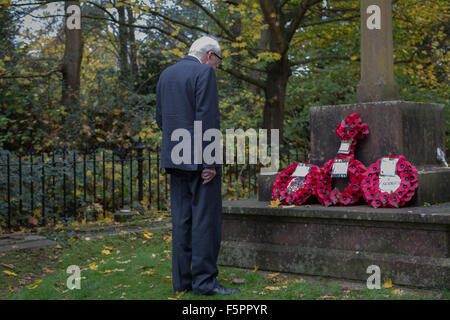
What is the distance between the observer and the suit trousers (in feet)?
13.8

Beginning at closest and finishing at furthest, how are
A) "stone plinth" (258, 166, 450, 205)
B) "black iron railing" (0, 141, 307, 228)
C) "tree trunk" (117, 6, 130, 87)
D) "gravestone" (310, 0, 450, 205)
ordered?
"stone plinth" (258, 166, 450, 205) → "gravestone" (310, 0, 450, 205) → "black iron railing" (0, 141, 307, 228) → "tree trunk" (117, 6, 130, 87)

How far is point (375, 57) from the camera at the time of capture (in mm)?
5945

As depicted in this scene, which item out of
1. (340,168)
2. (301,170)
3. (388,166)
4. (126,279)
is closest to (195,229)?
(126,279)

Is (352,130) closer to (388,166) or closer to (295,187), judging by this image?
(388,166)

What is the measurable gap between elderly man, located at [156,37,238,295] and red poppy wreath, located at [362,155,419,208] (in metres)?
1.55

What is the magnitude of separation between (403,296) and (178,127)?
7.33ft

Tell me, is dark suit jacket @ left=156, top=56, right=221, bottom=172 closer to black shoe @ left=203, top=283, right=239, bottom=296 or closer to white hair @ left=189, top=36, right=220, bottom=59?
white hair @ left=189, top=36, right=220, bottom=59

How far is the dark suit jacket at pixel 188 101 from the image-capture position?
4113 millimetres

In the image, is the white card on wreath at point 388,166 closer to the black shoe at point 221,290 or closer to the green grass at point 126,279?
the green grass at point 126,279

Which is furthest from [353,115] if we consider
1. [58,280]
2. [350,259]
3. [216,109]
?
[58,280]

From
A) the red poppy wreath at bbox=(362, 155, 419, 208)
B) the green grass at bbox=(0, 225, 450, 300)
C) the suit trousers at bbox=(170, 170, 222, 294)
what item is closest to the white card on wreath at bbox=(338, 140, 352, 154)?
the red poppy wreath at bbox=(362, 155, 419, 208)

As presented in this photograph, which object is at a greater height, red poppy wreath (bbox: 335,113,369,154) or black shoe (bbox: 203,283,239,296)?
red poppy wreath (bbox: 335,113,369,154)

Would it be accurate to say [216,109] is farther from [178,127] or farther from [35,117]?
[35,117]

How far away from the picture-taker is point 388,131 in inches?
215
